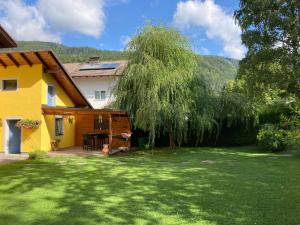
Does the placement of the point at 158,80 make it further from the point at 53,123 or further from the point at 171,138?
the point at 53,123

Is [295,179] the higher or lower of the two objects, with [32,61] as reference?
lower

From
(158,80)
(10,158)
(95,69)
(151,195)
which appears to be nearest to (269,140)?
(158,80)

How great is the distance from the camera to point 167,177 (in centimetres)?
1190

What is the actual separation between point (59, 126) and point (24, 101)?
10.5 ft

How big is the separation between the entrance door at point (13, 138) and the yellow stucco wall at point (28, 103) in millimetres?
337

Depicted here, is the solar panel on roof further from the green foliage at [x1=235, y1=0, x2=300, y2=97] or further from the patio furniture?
the green foliage at [x1=235, y1=0, x2=300, y2=97]

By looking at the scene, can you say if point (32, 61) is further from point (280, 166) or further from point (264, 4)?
point (280, 166)

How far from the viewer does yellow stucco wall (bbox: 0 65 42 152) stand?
850 inches

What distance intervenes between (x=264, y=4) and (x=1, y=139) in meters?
16.3

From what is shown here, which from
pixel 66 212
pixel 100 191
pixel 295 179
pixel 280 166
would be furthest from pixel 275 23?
pixel 66 212

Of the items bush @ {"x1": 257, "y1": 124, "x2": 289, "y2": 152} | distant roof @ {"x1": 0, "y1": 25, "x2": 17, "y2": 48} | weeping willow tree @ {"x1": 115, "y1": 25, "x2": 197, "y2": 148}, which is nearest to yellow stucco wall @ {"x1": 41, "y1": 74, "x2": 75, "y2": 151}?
weeping willow tree @ {"x1": 115, "y1": 25, "x2": 197, "y2": 148}

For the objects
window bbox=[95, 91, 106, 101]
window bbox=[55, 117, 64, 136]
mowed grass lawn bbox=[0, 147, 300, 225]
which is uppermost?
window bbox=[95, 91, 106, 101]

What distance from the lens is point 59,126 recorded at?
24328mm

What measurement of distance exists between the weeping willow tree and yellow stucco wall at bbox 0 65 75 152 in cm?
435
